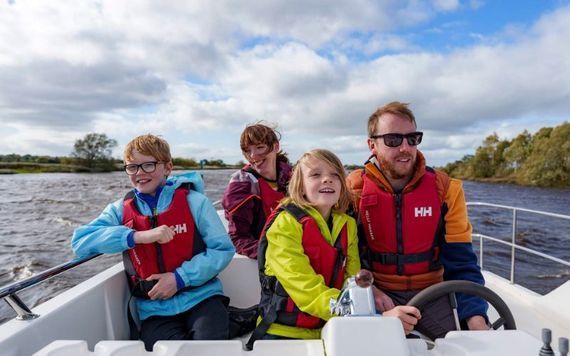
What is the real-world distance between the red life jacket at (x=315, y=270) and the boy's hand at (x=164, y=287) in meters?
0.48

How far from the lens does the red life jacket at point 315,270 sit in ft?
5.28

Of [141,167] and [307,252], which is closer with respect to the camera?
[307,252]

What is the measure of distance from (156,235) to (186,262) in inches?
9.2

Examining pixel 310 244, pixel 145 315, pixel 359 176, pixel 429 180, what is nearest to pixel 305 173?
pixel 310 244

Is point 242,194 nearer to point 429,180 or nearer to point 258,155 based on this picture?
point 258,155

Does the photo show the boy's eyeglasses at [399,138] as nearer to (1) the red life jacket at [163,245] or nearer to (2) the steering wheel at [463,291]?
(2) the steering wheel at [463,291]

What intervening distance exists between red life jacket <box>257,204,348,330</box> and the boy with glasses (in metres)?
0.41

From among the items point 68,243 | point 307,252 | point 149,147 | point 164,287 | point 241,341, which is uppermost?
point 149,147

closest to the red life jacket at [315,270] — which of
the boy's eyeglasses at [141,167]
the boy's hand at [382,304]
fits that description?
the boy's hand at [382,304]

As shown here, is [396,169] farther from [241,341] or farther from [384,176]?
[241,341]

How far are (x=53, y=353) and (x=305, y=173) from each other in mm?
1092

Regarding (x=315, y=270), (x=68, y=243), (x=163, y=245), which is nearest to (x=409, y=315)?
(x=315, y=270)

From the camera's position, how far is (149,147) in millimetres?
2037

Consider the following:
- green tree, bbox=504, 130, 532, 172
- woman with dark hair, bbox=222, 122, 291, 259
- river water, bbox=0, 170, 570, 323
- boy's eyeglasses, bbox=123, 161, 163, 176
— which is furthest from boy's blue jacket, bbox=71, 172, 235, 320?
green tree, bbox=504, 130, 532, 172
